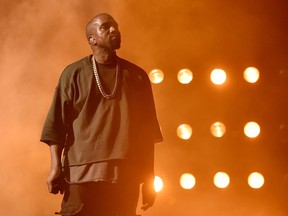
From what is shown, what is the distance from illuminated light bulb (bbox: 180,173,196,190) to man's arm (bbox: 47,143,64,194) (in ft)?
5.15

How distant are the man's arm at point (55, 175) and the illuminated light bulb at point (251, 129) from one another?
1774 millimetres

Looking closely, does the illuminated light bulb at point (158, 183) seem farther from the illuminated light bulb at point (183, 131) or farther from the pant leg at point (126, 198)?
the pant leg at point (126, 198)

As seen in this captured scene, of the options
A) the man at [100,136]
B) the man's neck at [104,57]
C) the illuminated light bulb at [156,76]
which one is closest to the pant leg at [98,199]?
the man at [100,136]

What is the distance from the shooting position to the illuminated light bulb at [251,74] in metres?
3.11

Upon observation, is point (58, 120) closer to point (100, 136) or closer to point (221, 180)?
point (100, 136)

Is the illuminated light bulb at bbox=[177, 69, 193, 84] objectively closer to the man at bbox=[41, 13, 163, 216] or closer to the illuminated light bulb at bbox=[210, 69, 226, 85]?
the illuminated light bulb at bbox=[210, 69, 226, 85]

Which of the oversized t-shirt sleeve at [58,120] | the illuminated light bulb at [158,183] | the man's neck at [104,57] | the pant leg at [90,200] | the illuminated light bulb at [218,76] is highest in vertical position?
the illuminated light bulb at [218,76]

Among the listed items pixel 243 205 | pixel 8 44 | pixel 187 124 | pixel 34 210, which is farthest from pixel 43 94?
pixel 243 205

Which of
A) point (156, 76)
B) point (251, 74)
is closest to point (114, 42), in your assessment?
point (156, 76)

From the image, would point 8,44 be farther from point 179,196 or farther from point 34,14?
point 179,196

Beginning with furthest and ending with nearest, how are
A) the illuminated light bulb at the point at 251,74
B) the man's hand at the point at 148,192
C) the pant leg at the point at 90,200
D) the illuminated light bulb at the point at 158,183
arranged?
the illuminated light bulb at the point at 251,74, the illuminated light bulb at the point at 158,183, the man's hand at the point at 148,192, the pant leg at the point at 90,200

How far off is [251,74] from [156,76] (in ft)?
1.96

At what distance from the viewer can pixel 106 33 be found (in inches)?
62.1

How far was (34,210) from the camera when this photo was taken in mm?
2924
